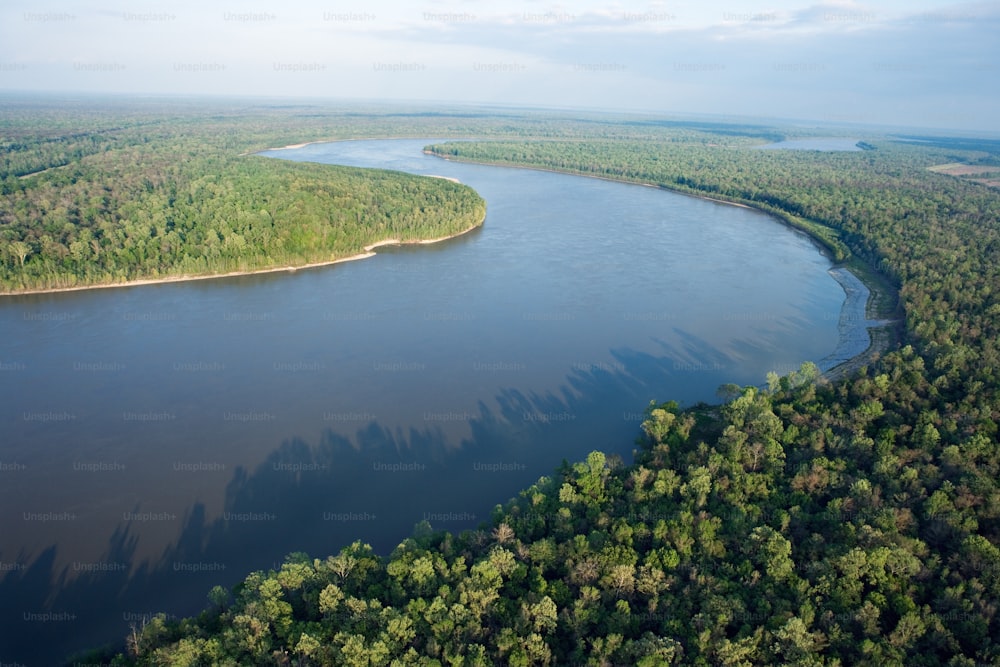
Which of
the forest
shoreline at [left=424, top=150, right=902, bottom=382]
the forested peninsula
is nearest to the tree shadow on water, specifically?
the forest

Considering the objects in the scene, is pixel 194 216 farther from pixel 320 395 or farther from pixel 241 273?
pixel 320 395

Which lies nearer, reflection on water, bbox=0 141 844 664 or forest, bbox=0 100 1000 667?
forest, bbox=0 100 1000 667

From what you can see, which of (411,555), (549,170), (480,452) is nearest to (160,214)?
(480,452)

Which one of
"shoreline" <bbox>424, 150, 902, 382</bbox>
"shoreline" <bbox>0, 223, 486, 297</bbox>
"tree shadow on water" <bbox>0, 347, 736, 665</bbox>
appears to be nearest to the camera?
"tree shadow on water" <bbox>0, 347, 736, 665</bbox>

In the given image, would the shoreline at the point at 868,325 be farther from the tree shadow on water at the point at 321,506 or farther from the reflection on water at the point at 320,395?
the tree shadow on water at the point at 321,506

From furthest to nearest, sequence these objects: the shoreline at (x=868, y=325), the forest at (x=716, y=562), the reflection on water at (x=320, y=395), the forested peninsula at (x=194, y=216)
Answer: the forested peninsula at (x=194, y=216) → the shoreline at (x=868, y=325) → the reflection on water at (x=320, y=395) → the forest at (x=716, y=562)

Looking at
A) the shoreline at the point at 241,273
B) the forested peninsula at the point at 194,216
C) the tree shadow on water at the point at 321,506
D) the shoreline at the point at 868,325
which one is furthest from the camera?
the forested peninsula at the point at 194,216

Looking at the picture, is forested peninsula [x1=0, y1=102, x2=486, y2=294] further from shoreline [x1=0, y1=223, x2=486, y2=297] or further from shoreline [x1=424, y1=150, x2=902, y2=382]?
shoreline [x1=424, y1=150, x2=902, y2=382]

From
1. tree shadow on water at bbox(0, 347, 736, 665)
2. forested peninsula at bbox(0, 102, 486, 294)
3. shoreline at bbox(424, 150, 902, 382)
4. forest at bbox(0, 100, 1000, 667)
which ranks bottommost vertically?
tree shadow on water at bbox(0, 347, 736, 665)

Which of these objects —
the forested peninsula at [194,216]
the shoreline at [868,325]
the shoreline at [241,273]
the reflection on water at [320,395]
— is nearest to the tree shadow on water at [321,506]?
the reflection on water at [320,395]
